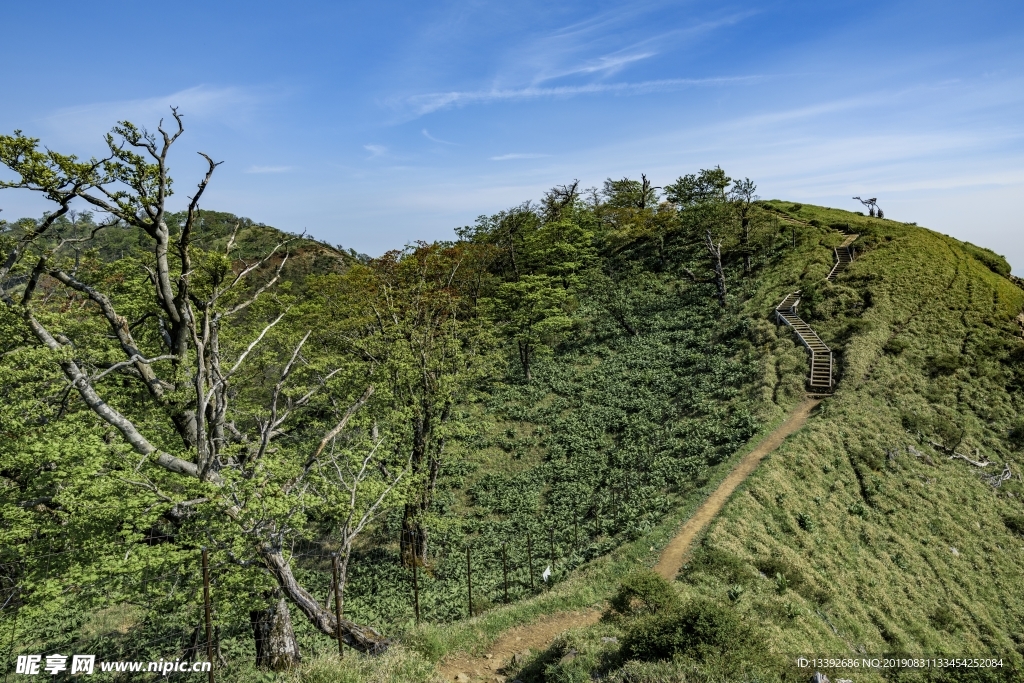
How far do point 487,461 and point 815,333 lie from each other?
25.5 metres

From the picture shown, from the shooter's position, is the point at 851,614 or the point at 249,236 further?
the point at 249,236

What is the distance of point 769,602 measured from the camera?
15.2 metres

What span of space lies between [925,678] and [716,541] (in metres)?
6.18

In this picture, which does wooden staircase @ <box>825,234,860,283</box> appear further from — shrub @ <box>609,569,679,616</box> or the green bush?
shrub @ <box>609,569,679,616</box>

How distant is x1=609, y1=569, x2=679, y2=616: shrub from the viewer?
1373cm

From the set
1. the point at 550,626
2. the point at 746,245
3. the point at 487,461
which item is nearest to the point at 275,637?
the point at 550,626

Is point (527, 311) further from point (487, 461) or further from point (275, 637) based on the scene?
point (275, 637)

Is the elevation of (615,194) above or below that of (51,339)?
above

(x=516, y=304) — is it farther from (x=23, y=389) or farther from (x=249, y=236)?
(x=249, y=236)

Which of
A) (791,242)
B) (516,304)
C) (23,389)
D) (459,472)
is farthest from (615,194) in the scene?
(23,389)

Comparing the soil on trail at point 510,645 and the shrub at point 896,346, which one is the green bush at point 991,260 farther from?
the soil on trail at point 510,645

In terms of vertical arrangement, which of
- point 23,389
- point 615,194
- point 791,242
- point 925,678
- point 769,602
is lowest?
point 925,678

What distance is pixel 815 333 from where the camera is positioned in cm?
3681

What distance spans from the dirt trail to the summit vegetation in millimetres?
463
